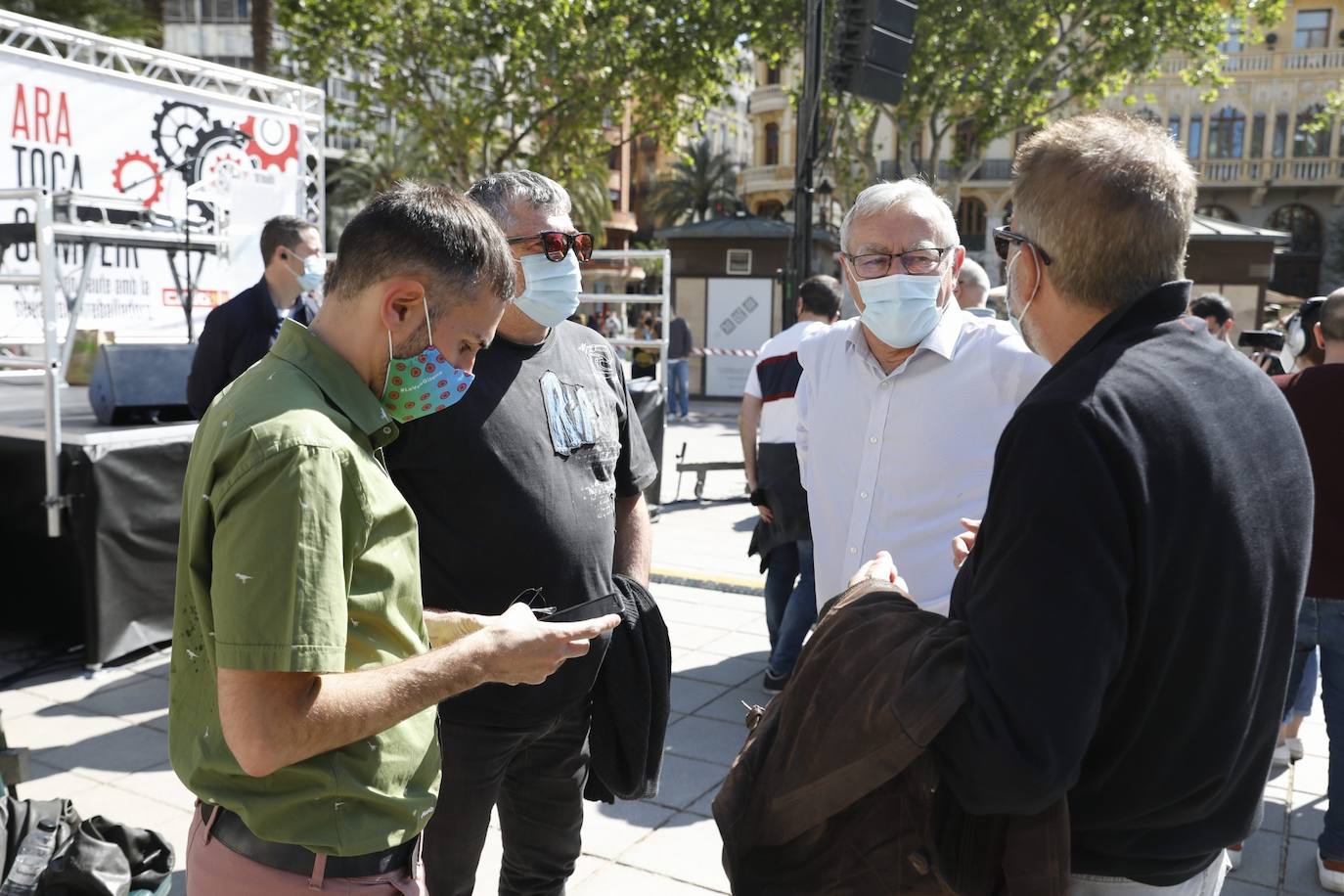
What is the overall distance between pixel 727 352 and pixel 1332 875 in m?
15.7

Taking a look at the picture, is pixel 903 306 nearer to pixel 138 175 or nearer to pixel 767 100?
pixel 138 175

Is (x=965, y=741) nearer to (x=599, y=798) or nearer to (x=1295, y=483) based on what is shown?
(x=1295, y=483)

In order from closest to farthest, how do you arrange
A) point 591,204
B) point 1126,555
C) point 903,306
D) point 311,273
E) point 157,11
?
1. point 1126,555
2. point 903,306
3. point 311,273
4. point 157,11
5. point 591,204

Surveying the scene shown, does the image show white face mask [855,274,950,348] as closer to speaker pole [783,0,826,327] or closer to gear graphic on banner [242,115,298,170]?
speaker pole [783,0,826,327]

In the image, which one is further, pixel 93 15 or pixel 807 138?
pixel 93 15

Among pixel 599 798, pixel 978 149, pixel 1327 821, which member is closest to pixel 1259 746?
pixel 599 798

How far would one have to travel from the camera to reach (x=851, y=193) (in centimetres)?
2655

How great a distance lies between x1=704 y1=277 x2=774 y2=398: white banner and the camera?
777 inches

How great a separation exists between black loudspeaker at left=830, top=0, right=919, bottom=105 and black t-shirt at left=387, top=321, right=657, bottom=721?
7721 millimetres

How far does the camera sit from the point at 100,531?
17.2 feet

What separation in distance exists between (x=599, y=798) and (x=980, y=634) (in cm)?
152

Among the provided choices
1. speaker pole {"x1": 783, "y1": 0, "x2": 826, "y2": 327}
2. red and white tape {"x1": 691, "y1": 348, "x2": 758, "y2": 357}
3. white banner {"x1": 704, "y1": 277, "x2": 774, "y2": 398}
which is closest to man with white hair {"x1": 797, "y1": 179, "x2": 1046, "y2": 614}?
speaker pole {"x1": 783, "y1": 0, "x2": 826, "y2": 327}

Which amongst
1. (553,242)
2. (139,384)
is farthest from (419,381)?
(139,384)

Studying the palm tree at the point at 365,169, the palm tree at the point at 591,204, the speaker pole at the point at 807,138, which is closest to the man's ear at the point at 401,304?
the speaker pole at the point at 807,138
